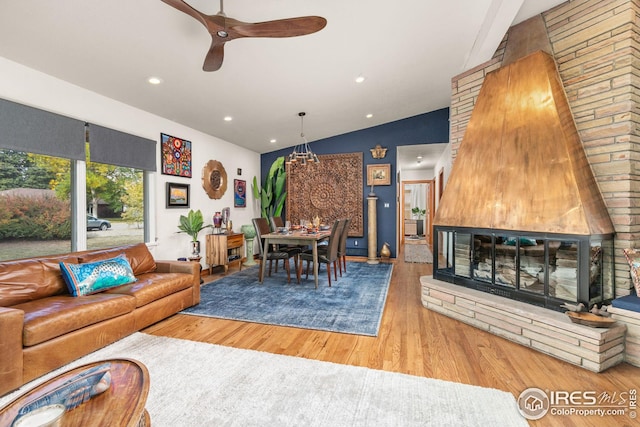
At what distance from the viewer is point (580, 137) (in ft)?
8.29

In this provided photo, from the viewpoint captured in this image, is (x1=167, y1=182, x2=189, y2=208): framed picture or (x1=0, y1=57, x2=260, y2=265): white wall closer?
(x1=0, y1=57, x2=260, y2=265): white wall

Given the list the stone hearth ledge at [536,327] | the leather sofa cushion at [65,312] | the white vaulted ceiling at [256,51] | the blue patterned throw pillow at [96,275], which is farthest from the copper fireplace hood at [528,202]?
the blue patterned throw pillow at [96,275]

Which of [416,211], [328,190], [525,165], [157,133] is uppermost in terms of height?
[157,133]

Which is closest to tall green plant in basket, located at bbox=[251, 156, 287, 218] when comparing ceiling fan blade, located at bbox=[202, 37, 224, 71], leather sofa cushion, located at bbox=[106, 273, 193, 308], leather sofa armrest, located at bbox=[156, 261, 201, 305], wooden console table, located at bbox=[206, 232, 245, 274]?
wooden console table, located at bbox=[206, 232, 245, 274]

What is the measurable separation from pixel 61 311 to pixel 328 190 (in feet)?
16.9

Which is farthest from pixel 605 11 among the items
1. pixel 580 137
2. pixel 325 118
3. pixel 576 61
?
pixel 325 118

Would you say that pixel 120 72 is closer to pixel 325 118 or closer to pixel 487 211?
pixel 325 118

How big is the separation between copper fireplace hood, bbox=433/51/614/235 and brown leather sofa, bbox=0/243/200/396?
3.07 metres

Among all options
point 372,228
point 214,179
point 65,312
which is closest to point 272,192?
point 214,179

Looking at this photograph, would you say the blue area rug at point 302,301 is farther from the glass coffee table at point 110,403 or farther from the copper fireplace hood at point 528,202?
the glass coffee table at point 110,403

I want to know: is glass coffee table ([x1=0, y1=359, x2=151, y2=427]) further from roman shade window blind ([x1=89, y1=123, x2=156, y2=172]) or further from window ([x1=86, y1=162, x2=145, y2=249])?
roman shade window blind ([x1=89, y1=123, x2=156, y2=172])

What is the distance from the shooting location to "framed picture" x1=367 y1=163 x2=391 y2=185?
20.5 feet

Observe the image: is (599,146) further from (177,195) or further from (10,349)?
(177,195)

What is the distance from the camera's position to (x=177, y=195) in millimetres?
4551
